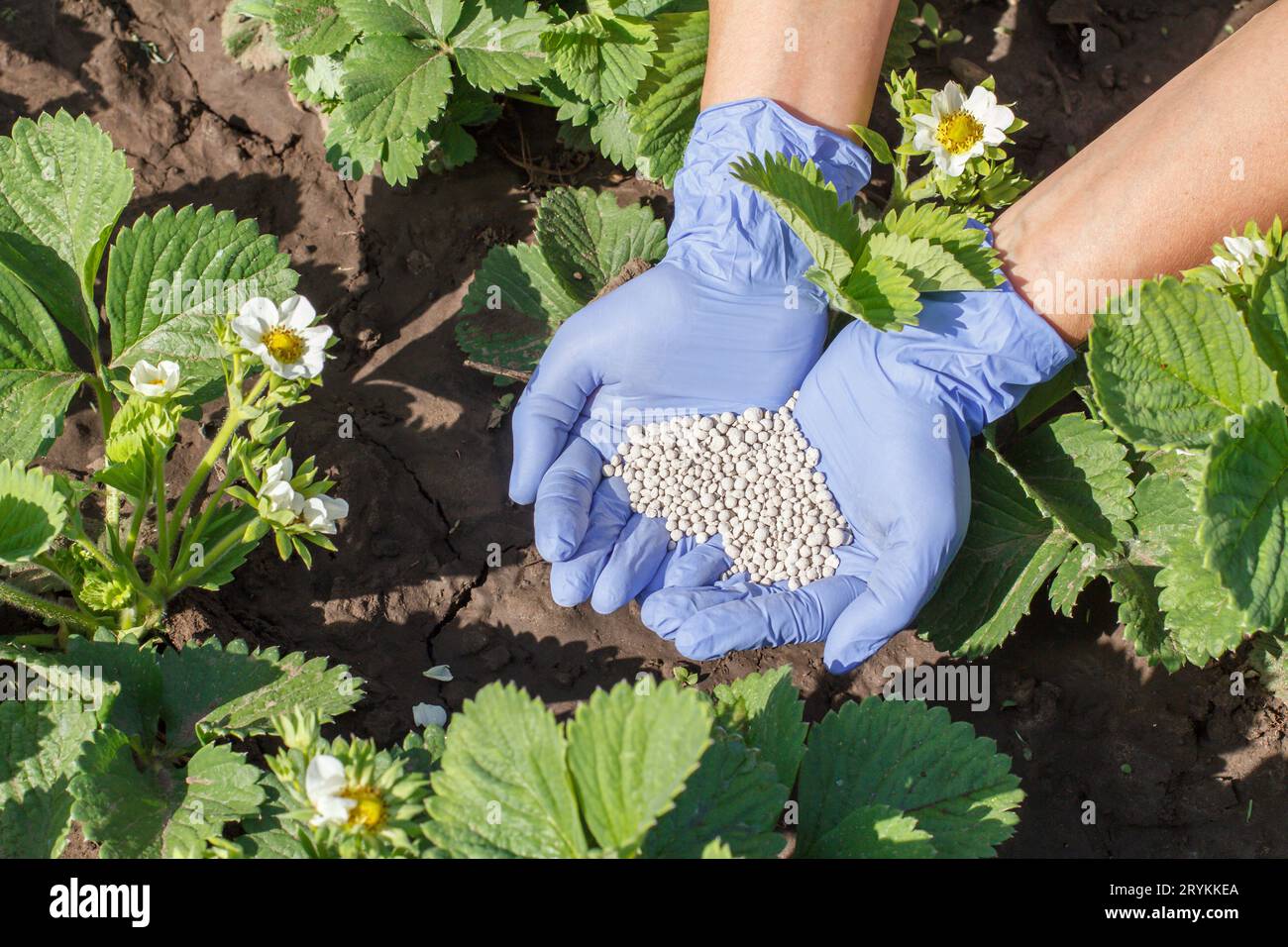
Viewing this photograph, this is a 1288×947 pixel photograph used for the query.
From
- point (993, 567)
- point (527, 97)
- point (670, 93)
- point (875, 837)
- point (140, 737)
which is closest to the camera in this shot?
point (875, 837)

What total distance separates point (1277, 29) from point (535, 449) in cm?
203

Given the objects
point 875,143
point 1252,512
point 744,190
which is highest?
point 875,143

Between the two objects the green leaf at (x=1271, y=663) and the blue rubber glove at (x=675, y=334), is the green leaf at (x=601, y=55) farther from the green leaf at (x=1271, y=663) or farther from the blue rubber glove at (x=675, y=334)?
the green leaf at (x=1271, y=663)

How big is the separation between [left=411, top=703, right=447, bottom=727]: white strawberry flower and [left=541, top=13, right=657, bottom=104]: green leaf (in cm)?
169

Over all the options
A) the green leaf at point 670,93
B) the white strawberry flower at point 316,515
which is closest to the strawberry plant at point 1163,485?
the green leaf at point 670,93

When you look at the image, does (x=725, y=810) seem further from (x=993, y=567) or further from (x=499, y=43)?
(x=499, y=43)

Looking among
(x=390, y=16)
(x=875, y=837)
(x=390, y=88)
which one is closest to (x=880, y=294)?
(x=875, y=837)

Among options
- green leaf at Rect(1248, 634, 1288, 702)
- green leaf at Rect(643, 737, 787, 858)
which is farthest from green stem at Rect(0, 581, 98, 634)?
green leaf at Rect(1248, 634, 1288, 702)

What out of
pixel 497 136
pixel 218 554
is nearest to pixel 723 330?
pixel 497 136

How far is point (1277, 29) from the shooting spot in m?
2.43

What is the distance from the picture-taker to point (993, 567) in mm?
2688

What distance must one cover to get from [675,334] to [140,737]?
1596 millimetres

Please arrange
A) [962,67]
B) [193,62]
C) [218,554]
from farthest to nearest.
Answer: [962,67], [193,62], [218,554]
